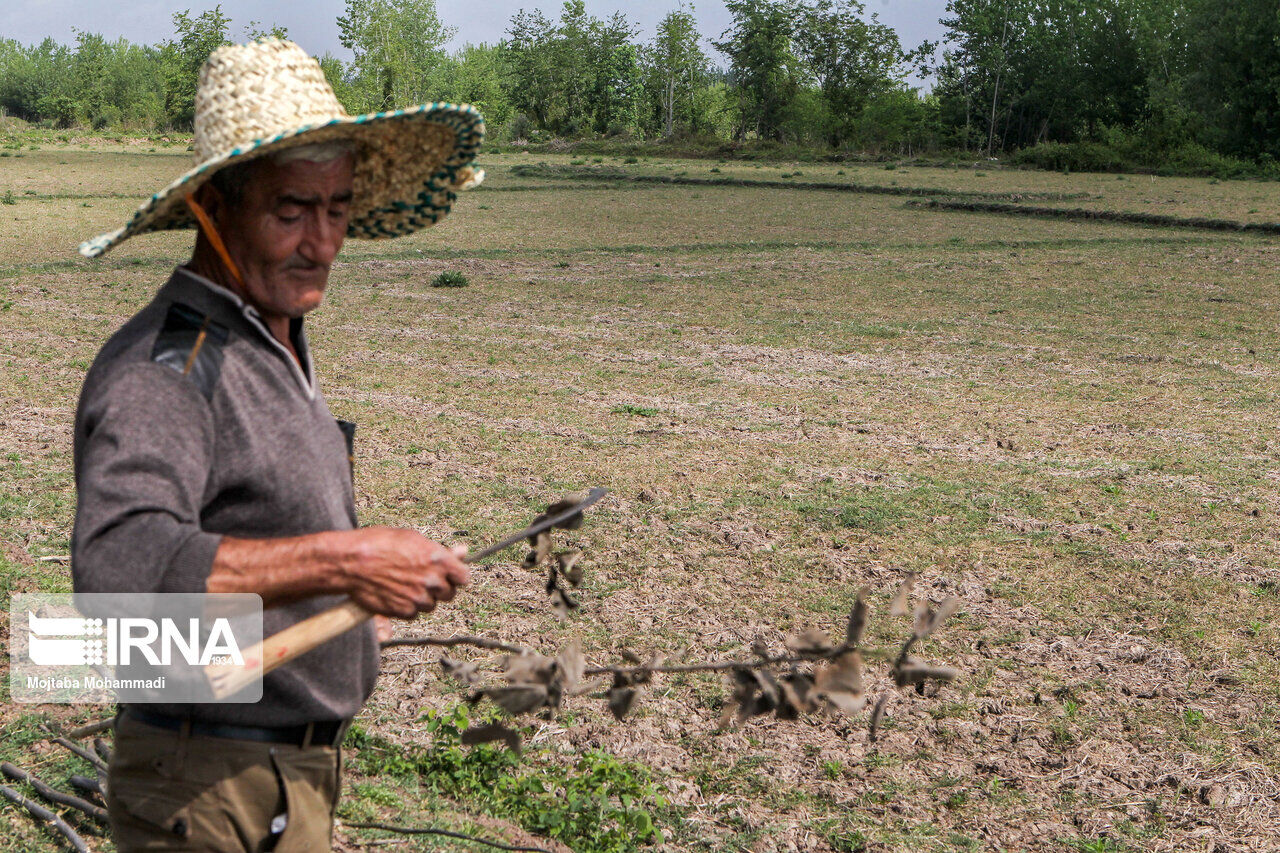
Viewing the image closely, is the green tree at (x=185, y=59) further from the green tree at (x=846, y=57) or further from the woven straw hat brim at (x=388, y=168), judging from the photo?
the woven straw hat brim at (x=388, y=168)

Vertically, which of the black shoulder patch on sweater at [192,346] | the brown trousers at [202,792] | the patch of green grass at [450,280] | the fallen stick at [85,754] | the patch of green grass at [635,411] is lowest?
the fallen stick at [85,754]

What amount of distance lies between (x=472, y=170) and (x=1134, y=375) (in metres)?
8.96

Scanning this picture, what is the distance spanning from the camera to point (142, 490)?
5.27ft

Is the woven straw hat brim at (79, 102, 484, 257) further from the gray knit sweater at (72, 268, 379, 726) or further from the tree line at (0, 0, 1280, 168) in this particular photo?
the tree line at (0, 0, 1280, 168)

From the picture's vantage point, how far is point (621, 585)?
18.4 feet

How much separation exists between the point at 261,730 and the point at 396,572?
Answer: 0.48 meters

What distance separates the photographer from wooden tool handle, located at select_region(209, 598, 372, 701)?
168cm

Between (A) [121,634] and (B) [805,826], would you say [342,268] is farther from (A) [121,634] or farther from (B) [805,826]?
(A) [121,634]

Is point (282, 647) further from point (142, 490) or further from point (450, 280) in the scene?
point (450, 280)

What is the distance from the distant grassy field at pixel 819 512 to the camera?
3.96m

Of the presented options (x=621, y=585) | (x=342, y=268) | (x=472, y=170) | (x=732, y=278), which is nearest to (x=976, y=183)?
(x=732, y=278)

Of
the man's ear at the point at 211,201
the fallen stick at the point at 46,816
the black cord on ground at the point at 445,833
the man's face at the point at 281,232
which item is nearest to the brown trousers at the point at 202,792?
the man's face at the point at 281,232

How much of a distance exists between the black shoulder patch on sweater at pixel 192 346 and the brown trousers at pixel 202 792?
598 mm

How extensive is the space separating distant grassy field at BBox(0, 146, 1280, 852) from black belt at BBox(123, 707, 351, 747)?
170 centimetres
